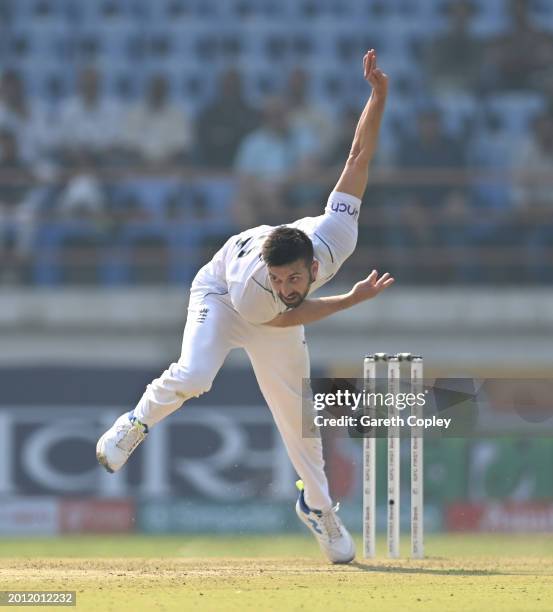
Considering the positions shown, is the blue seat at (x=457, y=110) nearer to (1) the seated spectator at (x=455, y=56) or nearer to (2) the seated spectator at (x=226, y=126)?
(1) the seated spectator at (x=455, y=56)

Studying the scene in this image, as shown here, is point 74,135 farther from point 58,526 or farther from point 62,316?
point 58,526

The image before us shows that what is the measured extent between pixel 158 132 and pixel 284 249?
7605mm

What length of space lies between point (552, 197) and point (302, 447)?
254 inches

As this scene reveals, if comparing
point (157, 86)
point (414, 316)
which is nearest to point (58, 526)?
point (414, 316)

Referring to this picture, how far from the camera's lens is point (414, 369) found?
23.8ft

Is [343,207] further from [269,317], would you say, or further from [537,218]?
[537,218]

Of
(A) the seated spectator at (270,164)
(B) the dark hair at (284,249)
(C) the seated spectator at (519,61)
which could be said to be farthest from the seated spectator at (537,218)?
(B) the dark hair at (284,249)

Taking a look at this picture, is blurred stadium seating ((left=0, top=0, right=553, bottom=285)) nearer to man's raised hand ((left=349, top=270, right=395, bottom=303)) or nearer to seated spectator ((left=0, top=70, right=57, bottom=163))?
seated spectator ((left=0, top=70, right=57, bottom=163))

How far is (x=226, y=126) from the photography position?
43.9 feet

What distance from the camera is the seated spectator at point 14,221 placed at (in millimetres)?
12438

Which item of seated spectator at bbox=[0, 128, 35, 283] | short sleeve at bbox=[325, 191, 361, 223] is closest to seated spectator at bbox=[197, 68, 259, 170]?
seated spectator at bbox=[0, 128, 35, 283]

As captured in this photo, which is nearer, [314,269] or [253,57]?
[314,269]

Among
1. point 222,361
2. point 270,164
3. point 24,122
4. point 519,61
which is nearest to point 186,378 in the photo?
point 222,361

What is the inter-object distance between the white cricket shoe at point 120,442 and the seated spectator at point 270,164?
574 centimetres
